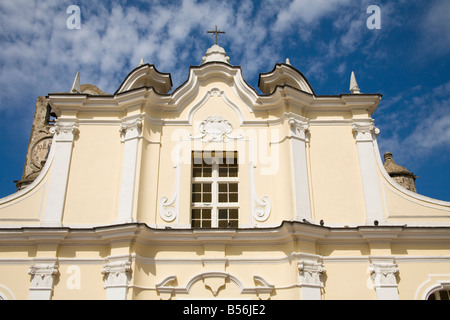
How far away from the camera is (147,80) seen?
44.0ft

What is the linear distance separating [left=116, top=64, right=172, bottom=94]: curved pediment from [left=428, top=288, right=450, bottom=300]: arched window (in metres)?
9.21

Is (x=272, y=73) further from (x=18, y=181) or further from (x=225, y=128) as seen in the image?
(x=18, y=181)

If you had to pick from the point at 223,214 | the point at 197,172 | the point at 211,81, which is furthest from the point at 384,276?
the point at 211,81

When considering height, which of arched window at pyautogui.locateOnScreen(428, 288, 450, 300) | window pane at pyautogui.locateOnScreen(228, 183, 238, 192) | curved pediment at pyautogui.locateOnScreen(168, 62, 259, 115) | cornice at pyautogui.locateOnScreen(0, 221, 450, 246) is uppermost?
curved pediment at pyautogui.locateOnScreen(168, 62, 259, 115)

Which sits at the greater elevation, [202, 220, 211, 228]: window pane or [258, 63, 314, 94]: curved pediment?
[258, 63, 314, 94]: curved pediment

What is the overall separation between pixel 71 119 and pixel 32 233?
11.4ft

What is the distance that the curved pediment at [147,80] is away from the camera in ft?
43.0

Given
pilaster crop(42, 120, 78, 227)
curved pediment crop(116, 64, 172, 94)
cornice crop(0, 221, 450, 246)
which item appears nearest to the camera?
cornice crop(0, 221, 450, 246)

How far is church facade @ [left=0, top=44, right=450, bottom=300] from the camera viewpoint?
10.7m

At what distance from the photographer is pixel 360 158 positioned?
1227 cm

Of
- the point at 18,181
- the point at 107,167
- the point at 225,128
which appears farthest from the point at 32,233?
the point at 18,181

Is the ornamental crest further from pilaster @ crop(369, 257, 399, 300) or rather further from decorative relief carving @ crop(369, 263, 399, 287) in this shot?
decorative relief carving @ crop(369, 263, 399, 287)

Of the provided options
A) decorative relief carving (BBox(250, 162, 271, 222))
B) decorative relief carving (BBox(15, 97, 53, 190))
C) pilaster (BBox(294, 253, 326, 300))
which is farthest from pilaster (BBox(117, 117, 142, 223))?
decorative relief carving (BBox(15, 97, 53, 190))

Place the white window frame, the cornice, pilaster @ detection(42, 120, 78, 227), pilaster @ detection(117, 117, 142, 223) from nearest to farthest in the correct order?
the cornice
pilaster @ detection(117, 117, 142, 223)
pilaster @ detection(42, 120, 78, 227)
the white window frame
